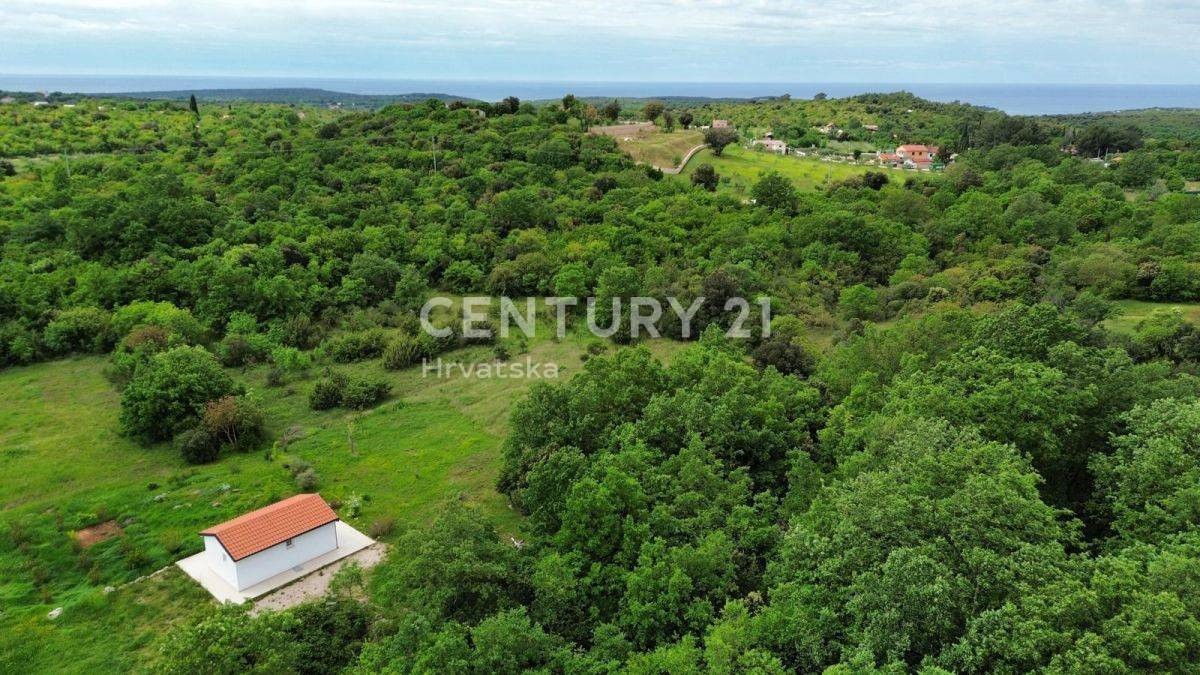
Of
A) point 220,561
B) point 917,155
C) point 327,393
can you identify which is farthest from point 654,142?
point 220,561

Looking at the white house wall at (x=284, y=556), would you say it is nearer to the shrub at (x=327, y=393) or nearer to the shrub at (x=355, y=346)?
the shrub at (x=327, y=393)

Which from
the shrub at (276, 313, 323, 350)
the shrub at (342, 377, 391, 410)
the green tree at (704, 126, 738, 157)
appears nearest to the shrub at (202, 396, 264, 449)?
the shrub at (342, 377, 391, 410)

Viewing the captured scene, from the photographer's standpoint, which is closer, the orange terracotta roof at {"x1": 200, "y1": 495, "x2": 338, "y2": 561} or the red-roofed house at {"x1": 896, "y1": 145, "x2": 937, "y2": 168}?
the orange terracotta roof at {"x1": 200, "y1": 495, "x2": 338, "y2": 561}

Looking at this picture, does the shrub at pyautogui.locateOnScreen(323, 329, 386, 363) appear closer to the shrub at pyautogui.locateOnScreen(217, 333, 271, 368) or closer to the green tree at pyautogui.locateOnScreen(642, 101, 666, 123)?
the shrub at pyautogui.locateOnScreen(217, 333, 271, 368)

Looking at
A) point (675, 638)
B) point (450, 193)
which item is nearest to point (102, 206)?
point (450, 193)

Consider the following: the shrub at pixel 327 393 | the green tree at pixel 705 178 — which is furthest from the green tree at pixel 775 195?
the shrub at pixel 327 393

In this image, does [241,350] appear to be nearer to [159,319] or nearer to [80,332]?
[159,319]
